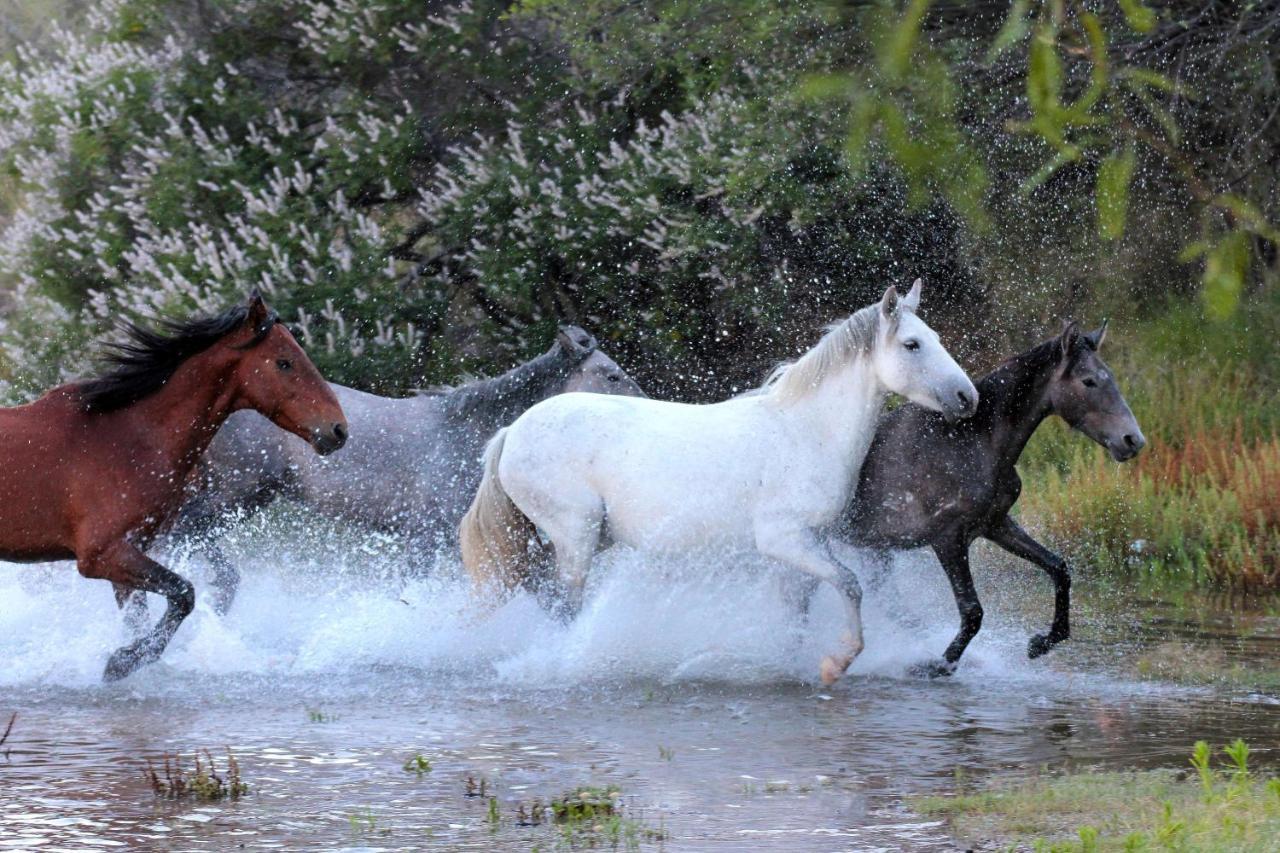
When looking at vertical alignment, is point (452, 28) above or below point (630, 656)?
above

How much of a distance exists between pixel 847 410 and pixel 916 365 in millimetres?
356

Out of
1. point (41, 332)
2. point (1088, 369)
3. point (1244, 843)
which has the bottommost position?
point (1244, 843)

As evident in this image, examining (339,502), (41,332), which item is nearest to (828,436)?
(339,502)

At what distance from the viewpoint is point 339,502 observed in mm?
8773

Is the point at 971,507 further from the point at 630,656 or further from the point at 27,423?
the point at 27,423

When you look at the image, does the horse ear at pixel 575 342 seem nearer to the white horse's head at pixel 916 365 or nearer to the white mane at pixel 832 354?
the white mane at pixel 832 354

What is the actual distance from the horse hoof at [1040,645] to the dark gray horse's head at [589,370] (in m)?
2.32

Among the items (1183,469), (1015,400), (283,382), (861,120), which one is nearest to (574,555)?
(283,382)

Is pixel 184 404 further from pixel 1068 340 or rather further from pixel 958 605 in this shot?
pixel 1068 340

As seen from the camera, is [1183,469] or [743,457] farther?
[1183,469]

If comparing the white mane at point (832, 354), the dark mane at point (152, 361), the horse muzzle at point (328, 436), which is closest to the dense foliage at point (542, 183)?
the white mane at point (832, 354)

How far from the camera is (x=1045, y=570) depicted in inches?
300

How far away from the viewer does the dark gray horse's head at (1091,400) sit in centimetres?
743

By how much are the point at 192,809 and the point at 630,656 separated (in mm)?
2749
